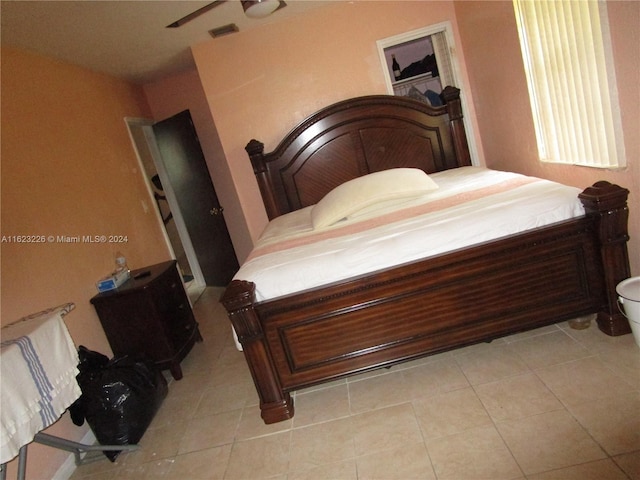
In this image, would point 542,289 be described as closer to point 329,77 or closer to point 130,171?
point 329,77

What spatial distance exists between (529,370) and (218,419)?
1642 mm

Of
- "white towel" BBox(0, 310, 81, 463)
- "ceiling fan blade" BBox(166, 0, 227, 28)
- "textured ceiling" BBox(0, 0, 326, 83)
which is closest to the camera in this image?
"white towel" BBox(0, 310, 81, 463)

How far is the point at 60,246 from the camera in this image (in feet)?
8.65

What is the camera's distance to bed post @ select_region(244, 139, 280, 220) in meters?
3.53

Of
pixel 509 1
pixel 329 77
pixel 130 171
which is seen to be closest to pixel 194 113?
pixel 130 171

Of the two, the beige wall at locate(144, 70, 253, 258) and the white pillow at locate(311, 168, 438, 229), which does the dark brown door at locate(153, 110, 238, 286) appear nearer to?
the beige wall at locate(144, 70, 253, 258)

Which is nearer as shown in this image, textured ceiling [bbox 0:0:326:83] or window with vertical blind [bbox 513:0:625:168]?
window with vertical blind [bbox 513:0:625:168]

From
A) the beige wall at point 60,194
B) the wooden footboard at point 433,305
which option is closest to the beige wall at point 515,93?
the wooden footboard at point 433,305

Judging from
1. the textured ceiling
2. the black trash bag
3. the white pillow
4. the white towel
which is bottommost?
the black trash bag

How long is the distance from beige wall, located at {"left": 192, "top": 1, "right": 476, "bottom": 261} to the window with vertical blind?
1.22 m

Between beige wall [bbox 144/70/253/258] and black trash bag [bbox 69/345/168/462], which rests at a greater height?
beige wall [bbox 144/70/253/258]

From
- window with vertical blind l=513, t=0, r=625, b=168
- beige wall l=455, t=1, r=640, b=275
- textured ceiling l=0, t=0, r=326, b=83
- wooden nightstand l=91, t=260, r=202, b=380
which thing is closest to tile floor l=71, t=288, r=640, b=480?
wooden nightstand l=91, t=260, r=202, b=380

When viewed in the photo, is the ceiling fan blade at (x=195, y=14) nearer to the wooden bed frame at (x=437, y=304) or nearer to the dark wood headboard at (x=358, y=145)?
the dark wood headboard at (x=358, y=145)

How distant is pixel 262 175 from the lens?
3586mm
